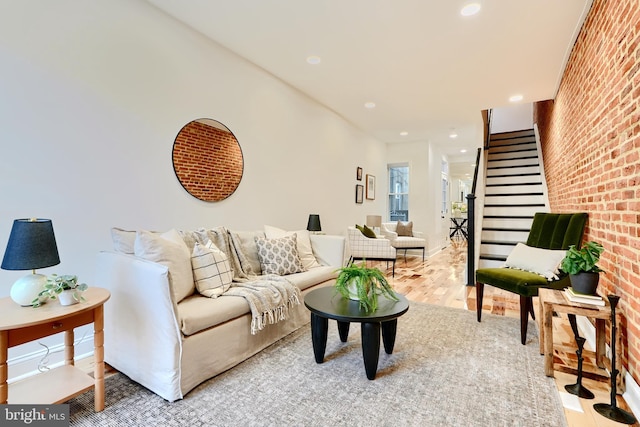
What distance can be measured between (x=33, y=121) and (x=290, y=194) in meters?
2.66

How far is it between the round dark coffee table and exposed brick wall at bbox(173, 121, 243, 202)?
1511 mm

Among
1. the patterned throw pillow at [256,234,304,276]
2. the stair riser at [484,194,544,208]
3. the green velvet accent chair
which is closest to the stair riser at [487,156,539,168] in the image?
the stair riser at [484,194,544,208]

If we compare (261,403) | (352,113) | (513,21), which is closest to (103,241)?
(261,403)

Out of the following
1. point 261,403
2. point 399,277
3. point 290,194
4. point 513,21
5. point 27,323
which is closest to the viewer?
point 27,323

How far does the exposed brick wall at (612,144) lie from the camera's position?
1724 millimetres

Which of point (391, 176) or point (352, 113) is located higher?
point (352, 113)

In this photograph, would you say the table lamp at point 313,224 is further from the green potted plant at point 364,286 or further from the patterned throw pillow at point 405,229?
the patterned throw pillow at point 405,229

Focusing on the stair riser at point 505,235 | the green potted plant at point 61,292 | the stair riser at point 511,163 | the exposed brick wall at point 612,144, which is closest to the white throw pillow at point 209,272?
the green potted plant at point 61,292

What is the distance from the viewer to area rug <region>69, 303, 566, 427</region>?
1.57m

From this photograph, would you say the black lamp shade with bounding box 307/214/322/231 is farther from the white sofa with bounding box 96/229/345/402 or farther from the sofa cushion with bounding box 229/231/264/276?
the white sofa with bounding box 96/229/345/402

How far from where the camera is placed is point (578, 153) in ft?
10.1

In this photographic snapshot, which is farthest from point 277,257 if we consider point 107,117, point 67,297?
point 107,117

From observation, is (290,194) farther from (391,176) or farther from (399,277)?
(391,176)

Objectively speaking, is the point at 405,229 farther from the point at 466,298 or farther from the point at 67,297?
the point at 67,297
